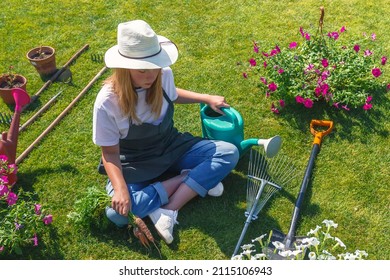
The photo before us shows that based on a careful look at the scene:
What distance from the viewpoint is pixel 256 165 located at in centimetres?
396

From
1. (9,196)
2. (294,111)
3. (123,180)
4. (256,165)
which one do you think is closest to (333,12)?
(294,111)

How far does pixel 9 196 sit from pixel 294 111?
238cm

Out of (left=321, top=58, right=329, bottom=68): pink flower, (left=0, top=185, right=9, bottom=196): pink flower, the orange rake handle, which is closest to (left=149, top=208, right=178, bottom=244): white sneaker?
(left=0, top=185, right=9, bottom=196): pink flower

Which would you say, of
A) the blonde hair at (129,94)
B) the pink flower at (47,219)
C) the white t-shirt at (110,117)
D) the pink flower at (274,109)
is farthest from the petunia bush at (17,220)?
the pink flower at (274,109)

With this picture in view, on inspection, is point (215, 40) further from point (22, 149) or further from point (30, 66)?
point (22, 149)

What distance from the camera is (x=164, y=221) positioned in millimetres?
3475

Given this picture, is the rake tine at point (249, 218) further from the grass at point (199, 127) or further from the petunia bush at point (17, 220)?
the petunia bush at point (17, 220)

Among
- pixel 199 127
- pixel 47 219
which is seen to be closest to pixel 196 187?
pixel 199 127

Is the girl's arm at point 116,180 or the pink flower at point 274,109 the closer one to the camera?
the girl's arm at point 116,180

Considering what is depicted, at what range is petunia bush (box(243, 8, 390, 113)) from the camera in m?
4.31

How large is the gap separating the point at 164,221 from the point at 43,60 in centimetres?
219

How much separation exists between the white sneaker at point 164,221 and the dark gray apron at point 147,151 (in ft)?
0.87

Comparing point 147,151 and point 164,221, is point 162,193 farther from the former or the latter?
point 147,151

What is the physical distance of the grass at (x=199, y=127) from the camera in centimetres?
350
